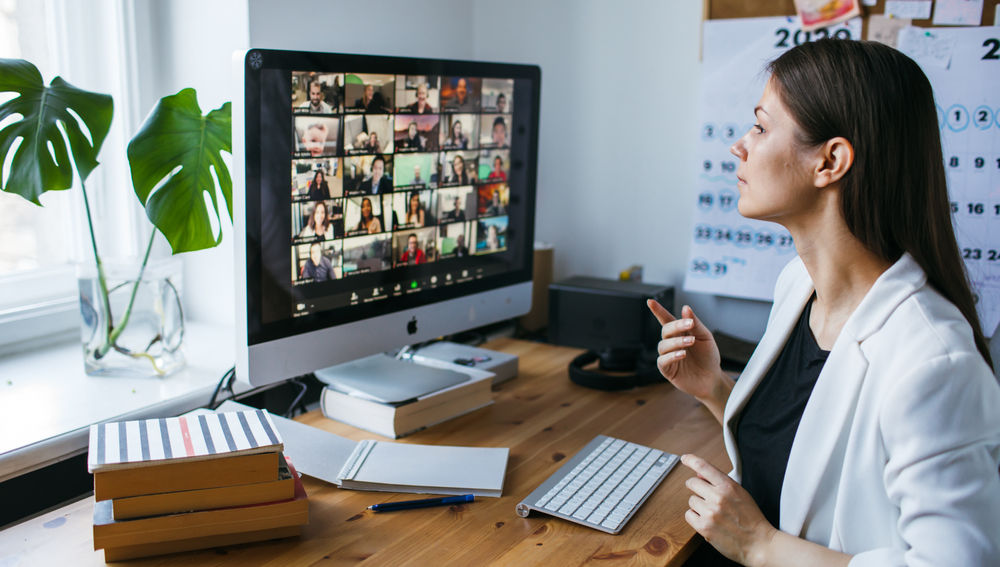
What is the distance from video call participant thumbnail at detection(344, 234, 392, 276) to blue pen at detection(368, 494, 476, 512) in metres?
0.41

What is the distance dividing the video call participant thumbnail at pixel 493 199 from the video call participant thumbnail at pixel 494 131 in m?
0.08

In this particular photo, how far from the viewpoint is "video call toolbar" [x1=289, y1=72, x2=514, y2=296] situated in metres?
1.25

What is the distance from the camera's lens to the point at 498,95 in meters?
1.57

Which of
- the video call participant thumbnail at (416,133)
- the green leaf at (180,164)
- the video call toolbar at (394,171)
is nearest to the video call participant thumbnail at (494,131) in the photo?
the video call toolbar at (394,171)

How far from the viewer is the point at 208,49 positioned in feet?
5.21

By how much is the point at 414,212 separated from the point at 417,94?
207mm

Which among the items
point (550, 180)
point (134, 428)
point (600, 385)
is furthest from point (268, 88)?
point (550, 180)

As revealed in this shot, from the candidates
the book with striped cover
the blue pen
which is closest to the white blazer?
the blue pen

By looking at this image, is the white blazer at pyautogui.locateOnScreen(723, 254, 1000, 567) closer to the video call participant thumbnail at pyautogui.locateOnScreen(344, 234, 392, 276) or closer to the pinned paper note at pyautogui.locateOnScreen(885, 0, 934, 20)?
the video call participant thumbnail at pyautogui.locateOnScreen(344, 234, 392, 276)

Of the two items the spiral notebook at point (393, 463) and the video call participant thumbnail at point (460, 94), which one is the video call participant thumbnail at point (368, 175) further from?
the spiral notebook at point (393, 463)

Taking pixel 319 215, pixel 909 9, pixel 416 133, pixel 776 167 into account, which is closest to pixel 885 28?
pixel 909 9

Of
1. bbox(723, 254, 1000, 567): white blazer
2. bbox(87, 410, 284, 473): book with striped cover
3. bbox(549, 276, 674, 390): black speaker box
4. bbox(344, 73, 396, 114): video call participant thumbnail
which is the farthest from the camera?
bbox(549, 276, 674, 390): black speaker box

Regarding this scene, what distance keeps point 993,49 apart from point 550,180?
3.38 feet

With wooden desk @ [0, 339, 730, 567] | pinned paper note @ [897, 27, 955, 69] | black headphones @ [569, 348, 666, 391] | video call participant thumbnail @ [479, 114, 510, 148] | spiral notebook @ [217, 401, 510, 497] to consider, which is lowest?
wooden desk @ [0, 339, 730, 567]
